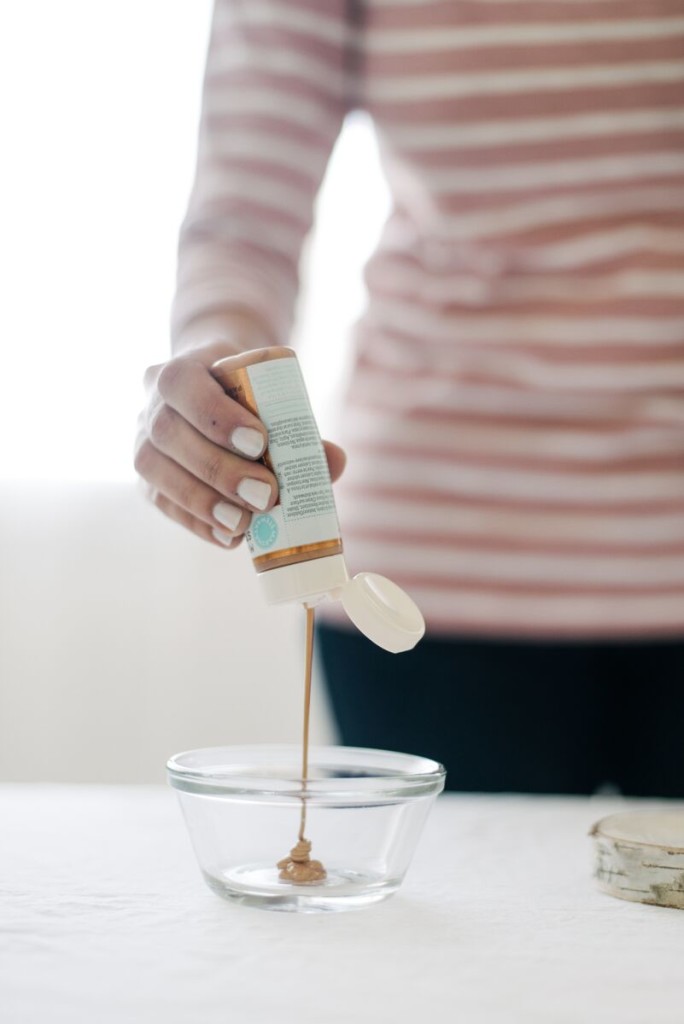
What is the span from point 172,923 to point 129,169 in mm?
1293

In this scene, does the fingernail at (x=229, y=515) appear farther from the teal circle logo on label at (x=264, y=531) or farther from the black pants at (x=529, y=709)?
the black pants at (x=529, y=709)

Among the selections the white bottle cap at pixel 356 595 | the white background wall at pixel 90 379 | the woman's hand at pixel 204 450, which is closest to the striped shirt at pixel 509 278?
the woman's hand at pixel 204 450

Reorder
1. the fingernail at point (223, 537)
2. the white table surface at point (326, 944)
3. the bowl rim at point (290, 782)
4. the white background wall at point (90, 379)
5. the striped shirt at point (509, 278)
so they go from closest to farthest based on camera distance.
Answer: the white table surface at point (326, 944) < the bowl rim at point (290, 782) < the fingernail at point (223, 537) < the striped shirt at point (509, 278) < the white background wall at point (90, 379)

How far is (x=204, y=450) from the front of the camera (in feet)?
1.95

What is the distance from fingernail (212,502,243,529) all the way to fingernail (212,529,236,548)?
0.03 metres

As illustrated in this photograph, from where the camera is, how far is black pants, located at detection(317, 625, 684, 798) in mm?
892

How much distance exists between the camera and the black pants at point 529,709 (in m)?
0.89

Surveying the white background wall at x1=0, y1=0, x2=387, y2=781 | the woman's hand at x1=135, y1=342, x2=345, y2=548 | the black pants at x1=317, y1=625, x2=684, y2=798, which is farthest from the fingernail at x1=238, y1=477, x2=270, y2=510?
the white background wall at x1=0, y1=0, x2=387, y2=781

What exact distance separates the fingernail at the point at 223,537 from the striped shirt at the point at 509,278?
0.80 feet

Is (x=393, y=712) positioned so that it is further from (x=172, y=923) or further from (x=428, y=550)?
(x=172, y=923)

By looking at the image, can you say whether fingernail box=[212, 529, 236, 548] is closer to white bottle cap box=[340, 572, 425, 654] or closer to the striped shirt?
white bottle cap box=[340, 572, 425, 654]

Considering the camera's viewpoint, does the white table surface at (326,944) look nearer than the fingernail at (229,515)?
Yes

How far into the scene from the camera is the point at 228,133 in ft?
2.97

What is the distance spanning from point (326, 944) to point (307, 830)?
0.26ft
